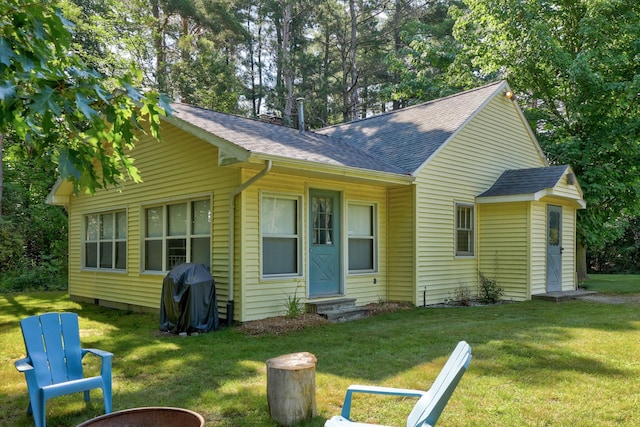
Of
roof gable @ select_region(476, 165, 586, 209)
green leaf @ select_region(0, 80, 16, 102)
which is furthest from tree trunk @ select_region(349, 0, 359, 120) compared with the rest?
green leaf @ select_region(0, 80, 16, 102)

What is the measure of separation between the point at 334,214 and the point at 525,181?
195 inches

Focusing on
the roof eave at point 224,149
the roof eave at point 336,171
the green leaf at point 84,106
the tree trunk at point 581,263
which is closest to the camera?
the green leaf at point 84,106

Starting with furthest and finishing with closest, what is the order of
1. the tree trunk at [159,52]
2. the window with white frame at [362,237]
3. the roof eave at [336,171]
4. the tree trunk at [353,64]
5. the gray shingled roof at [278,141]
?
the tree trunk at [353,64], the tree trunk at [159,52], the window with white frame at [362,237], the gray shingled roof at [278,141], the roof eave at [336,171]

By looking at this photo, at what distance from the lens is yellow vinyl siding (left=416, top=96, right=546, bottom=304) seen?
1017 centimetres

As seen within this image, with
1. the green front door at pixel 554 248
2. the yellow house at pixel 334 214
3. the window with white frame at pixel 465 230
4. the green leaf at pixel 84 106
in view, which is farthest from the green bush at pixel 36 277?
the green leaf at pixel 84 106

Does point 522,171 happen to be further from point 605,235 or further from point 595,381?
point 595,381

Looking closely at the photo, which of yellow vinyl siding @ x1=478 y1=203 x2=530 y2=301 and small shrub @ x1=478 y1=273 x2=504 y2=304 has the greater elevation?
yellow vinyl siding @ x1=478 y1=203 x2=530 y2=301

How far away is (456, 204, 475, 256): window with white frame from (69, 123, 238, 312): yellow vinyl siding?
5.59 m

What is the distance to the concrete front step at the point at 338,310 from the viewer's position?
8.48m

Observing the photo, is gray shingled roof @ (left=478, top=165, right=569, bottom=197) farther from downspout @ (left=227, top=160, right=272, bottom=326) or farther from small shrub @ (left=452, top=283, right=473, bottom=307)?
downspout @ (left=227, top=160, right=272, bottom=326)

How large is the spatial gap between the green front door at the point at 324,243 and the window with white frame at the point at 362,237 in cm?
48

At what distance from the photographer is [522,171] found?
1191cm

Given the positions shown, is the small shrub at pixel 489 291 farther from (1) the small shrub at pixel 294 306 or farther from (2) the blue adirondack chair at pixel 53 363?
(2) the blue adirondack chair at pixel 53 363

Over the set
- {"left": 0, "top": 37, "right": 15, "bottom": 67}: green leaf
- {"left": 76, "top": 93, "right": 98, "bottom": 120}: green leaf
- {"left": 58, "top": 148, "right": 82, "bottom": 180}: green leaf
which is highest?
{"left": 0, "top": 37, "right": 15, "bottom": 67}: green leaf
